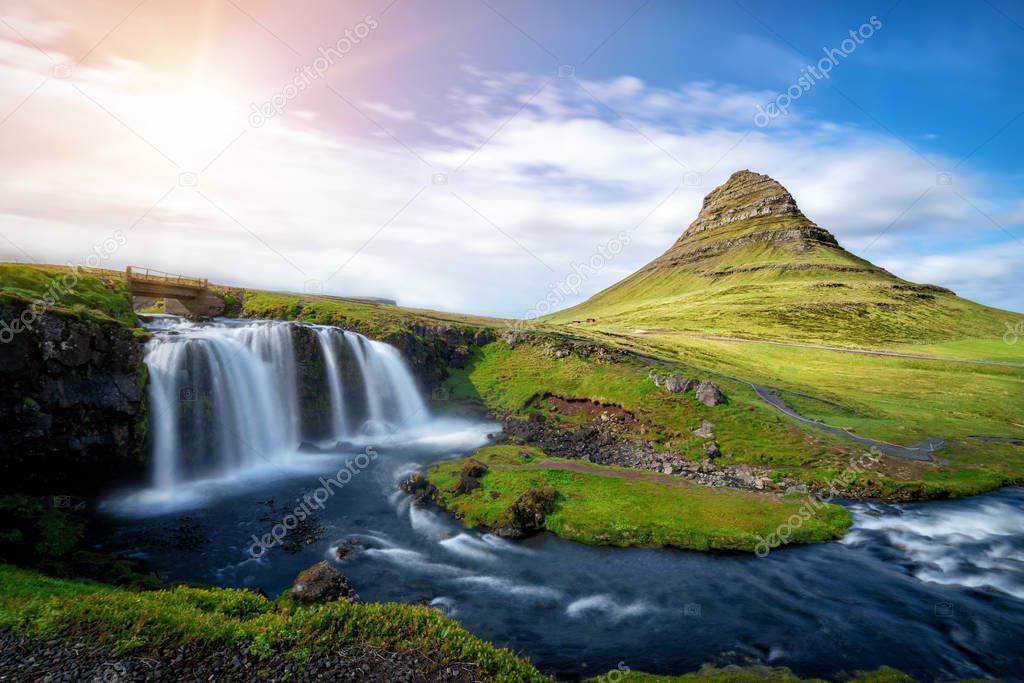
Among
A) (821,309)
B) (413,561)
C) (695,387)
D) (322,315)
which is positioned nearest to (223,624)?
(413,561)

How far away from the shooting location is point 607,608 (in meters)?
20.9

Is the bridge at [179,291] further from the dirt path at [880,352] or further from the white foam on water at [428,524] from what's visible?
the dirt path at [880,352]

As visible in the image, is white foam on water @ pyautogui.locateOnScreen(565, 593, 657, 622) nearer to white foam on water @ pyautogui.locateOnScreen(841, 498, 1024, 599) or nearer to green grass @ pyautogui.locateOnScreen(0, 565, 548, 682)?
green grass @ pyautogui.locateOnScreen(0, 565, 548, 682)

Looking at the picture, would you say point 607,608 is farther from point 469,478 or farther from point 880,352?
point 880,352

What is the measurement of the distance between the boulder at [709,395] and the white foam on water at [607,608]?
103 feet

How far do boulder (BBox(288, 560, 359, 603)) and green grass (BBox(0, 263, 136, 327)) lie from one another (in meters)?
25.6

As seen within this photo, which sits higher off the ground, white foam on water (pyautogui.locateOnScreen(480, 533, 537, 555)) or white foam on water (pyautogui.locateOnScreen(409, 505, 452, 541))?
white foam on water (pyautogui.locateOnScreen(480, 533, 537, 555))

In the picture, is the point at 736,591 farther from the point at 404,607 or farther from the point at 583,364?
the point at 583,364

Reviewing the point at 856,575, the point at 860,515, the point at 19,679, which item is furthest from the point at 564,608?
the point at 860,515

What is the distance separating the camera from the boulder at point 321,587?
17781 millimetres

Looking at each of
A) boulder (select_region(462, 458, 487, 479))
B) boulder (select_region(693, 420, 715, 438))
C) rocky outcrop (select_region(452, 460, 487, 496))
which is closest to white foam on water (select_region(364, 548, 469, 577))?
rocky outcrop (select_region(452, 460, 487, 496))

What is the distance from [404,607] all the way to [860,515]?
32.1 metres

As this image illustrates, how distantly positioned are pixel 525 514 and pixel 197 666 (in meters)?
19.1

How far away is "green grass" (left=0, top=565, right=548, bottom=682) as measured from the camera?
13414 mm
